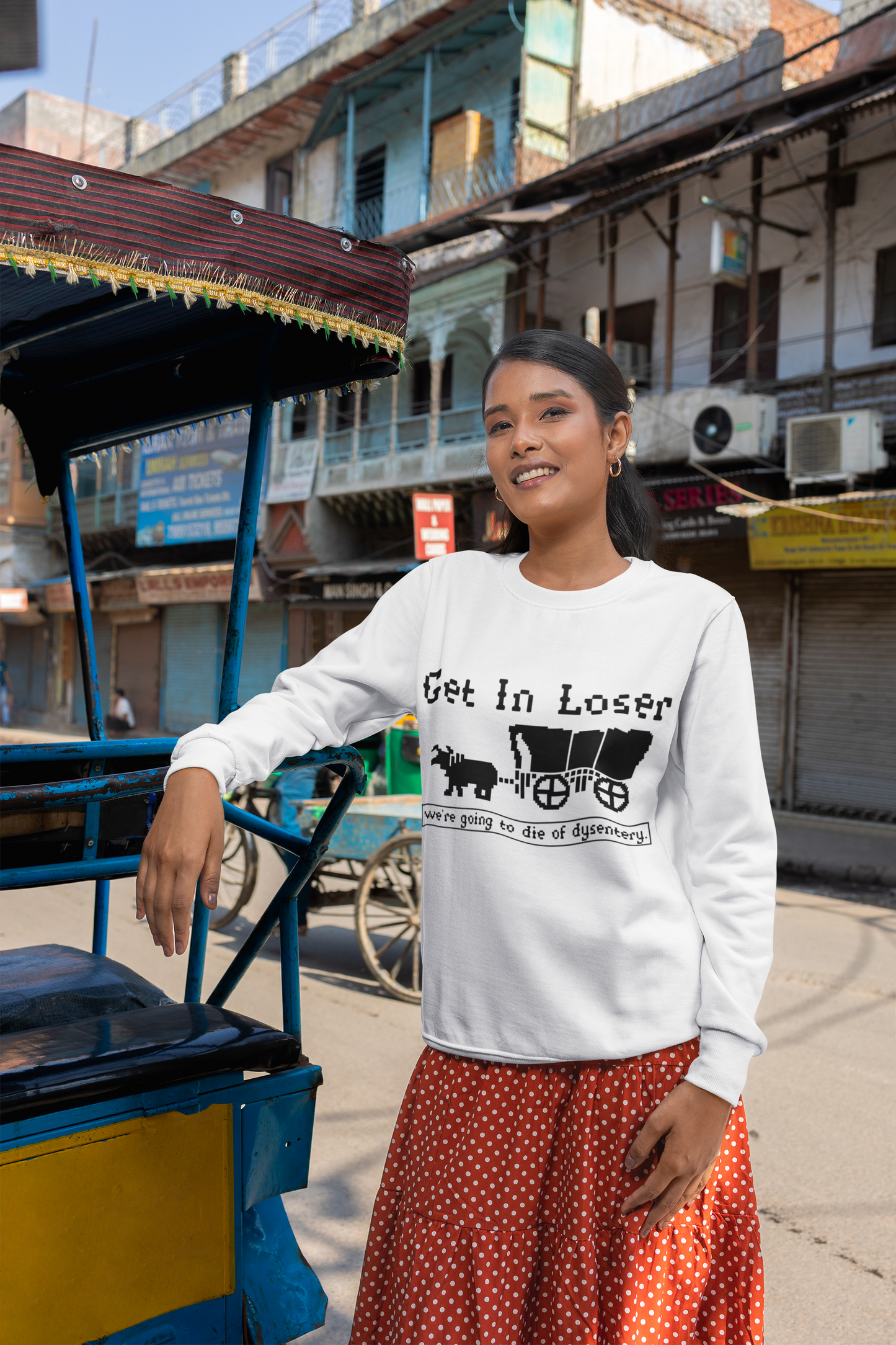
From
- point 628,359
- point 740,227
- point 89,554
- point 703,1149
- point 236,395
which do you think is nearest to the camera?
point 703,1149

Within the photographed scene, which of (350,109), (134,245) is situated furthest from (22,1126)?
(350,109)

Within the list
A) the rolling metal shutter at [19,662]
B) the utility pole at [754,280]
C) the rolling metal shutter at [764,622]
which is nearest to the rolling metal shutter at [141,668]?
the rolling metal shutter at [19,662]

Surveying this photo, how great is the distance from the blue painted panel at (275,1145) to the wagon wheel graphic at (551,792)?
76cm

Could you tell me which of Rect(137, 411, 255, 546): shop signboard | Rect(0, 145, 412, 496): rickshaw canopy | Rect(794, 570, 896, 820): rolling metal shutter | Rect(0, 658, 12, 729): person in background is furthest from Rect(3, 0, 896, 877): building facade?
Rect(0, 145, 412, 496): rickshaw canopy

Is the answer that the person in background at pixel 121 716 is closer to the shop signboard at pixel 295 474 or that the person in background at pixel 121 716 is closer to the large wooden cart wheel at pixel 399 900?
the shop signboard at pixel 295 474

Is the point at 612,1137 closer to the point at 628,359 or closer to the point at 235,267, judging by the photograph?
the point at 235,267

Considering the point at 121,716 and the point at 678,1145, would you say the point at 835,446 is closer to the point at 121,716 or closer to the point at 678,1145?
the point at 678,1145

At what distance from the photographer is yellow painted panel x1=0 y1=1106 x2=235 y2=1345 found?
4.76 feet

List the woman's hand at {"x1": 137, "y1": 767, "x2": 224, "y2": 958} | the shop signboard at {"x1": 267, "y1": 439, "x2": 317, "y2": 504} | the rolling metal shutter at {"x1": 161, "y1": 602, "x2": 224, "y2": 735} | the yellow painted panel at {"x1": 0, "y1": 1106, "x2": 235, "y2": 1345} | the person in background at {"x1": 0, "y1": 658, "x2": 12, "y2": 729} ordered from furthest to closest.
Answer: the person in background at {"x1": 0, "y1": 658, "x2": 12, "y2": 729}, the rolling metal shutter at {"x1": 161, "y1": 602, "x2": 224, "y2": 735}, the shop signboard at {"x1": 267, "y1": 439, "x2": 317, "y2": 504}, the yellow painted panel at {"x1": 0, "y1": 1106, "x2": 235, "y2": 1345}, the woman's hand at {"x1": 137, "y1": 767, "x2": 224, "y2": 958}

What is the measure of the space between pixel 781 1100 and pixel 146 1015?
2989mm

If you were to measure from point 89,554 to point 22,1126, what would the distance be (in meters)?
27.5

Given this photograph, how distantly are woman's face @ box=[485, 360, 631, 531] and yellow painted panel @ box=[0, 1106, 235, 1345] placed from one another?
1047 mm

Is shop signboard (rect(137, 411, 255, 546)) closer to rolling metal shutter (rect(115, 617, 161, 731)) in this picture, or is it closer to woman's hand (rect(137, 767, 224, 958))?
rolling metal shutter (rect(115, 617, 161, 731))

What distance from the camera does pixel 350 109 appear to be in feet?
61.6
